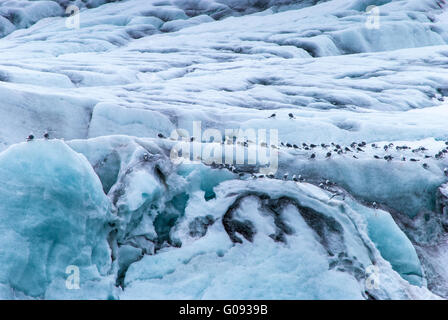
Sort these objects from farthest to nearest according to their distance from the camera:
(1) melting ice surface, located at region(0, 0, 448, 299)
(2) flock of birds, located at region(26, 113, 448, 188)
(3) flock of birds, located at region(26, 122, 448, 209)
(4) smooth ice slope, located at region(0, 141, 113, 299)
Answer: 1. (2) flock of birds, located at region(26, 113, 448, 188)
2. (3) flock of birds, located at region(26, 122, 448, 209)
3. (1) melting ice surface, located at region(0, 0, 448, 299)
4. (4) smooth ice slope, located at region(0, 141, 113, 299)

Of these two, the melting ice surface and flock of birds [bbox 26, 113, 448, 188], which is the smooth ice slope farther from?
flock of birds [bbox 26, 113, 448, 188]

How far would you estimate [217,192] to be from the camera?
21.6 feet

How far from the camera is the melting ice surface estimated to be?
511 cm

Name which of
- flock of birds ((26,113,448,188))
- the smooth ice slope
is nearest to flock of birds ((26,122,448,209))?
flock of birds ((26,113,448,188))

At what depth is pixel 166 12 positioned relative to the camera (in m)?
32.2

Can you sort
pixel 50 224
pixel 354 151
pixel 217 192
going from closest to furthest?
pixel 50 224
pixel 217 192
pixel 354 151

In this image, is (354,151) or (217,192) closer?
(217,192)

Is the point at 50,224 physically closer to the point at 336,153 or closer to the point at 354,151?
the point at 336,153

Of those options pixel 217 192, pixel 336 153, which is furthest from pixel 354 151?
pixel 217 192

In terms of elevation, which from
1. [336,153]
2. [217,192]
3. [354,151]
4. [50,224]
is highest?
[50,224]

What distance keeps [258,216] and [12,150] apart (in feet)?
10.6

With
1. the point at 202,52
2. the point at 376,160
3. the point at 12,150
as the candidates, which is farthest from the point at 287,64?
the point at 12,150

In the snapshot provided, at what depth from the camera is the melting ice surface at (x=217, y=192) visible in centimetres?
511
